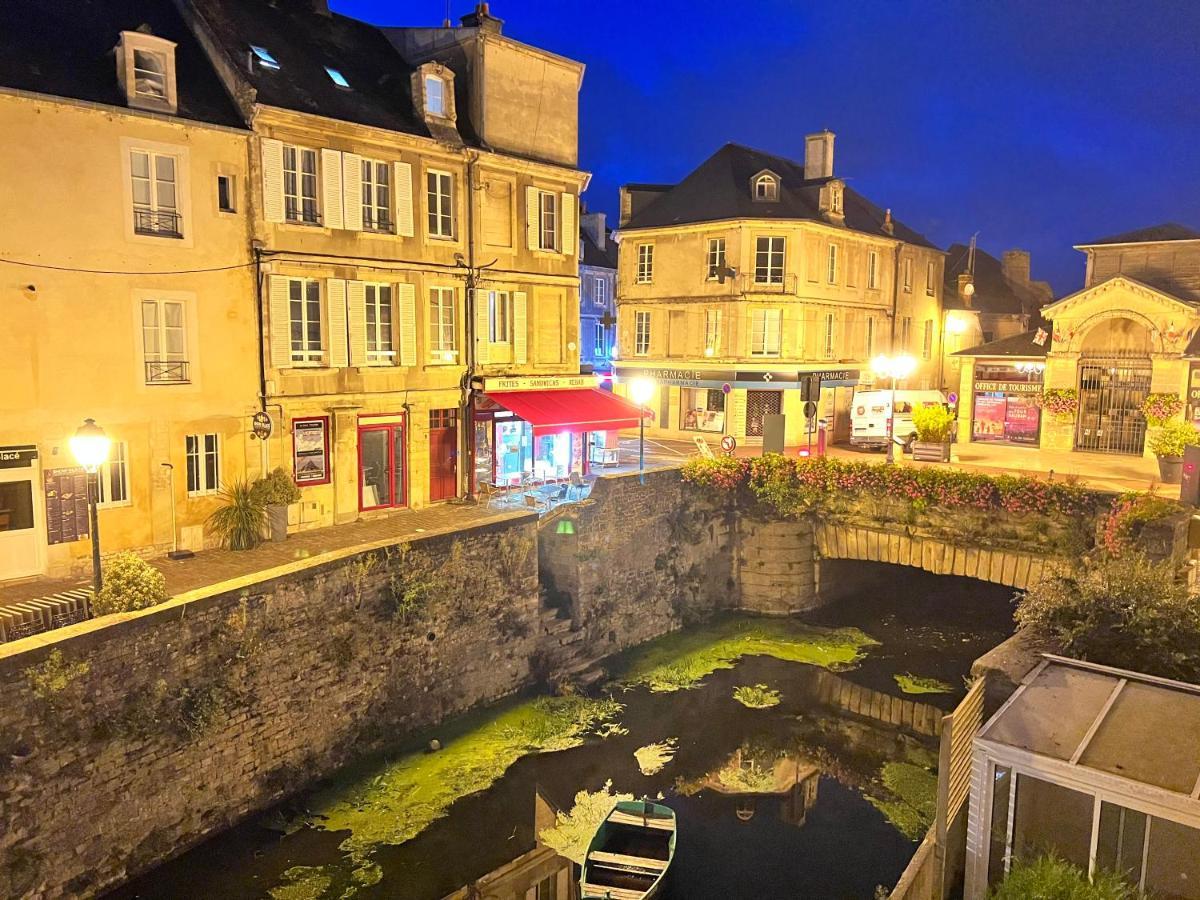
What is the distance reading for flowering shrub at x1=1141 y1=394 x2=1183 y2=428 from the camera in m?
26.6

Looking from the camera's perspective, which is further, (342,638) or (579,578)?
(579,578)

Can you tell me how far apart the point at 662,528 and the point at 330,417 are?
350 inches

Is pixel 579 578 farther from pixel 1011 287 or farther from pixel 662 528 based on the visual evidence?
pixel 1011 287

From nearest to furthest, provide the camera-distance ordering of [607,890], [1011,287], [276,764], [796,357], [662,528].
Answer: [607,890] < [276,764] < [662,528] < [796,357] < [1011,287]

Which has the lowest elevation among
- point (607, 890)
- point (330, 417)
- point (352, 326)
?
point (607, 890)

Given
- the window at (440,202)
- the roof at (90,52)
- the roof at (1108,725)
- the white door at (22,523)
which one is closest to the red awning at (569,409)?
the window at (440,202)

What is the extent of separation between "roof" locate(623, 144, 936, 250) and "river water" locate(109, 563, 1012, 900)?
17.8 metres

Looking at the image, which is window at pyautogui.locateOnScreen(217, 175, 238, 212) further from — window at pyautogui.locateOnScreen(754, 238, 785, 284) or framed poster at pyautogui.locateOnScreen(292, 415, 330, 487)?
window at pyautogui.locateOnScreen(754, 238, 785, 284)

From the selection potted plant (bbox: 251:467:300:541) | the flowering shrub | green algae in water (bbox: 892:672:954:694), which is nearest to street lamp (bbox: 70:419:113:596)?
potted plant (bbox: 251:467:300:541)

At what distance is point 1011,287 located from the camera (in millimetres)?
45656

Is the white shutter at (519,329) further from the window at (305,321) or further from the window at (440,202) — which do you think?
the window at (305,321)

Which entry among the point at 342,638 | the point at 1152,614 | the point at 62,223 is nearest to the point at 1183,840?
the point at 1152,614

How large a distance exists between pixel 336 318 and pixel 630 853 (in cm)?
1239

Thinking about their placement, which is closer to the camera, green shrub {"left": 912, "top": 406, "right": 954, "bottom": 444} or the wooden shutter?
the wooden shutter
